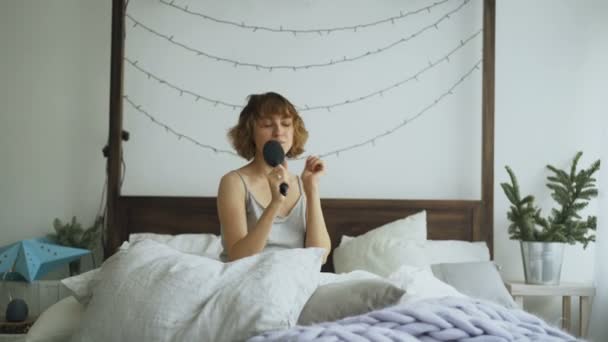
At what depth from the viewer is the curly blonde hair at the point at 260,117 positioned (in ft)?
7.66

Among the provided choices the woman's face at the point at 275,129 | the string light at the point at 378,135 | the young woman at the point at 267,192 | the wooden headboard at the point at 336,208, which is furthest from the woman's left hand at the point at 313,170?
the string light at the point at 378,135

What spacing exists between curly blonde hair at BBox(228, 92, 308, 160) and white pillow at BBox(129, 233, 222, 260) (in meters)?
0.70

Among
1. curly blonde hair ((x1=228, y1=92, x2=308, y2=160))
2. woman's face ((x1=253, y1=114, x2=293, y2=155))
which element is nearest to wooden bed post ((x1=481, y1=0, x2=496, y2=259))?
A: curly blonde hair ((x1=228, y1=92, x2=308, y2=160))

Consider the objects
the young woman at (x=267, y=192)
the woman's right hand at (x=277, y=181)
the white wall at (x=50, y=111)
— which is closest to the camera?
the woman's right hand at (x=277, y=181)

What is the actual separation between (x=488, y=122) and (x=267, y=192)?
1.39 meters

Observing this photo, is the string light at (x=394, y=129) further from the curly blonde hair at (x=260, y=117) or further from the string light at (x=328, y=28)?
the curly blonde hair at (x=260, y=117)

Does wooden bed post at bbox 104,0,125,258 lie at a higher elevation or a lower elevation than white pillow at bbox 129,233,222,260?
higher

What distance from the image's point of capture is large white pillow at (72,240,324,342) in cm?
122

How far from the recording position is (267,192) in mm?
2357

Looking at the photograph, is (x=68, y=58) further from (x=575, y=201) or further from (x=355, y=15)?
(x=575, y=201)

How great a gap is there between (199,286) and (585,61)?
2805 mm

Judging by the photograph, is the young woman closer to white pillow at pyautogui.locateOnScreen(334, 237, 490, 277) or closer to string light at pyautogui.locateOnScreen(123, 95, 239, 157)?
white pillow at pyautogui.locateOnScreen(334, 237, 490, 277)

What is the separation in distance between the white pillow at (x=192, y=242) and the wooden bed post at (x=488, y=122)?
1291 mm

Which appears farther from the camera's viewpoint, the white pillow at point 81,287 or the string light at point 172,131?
the string light at point 172,131
